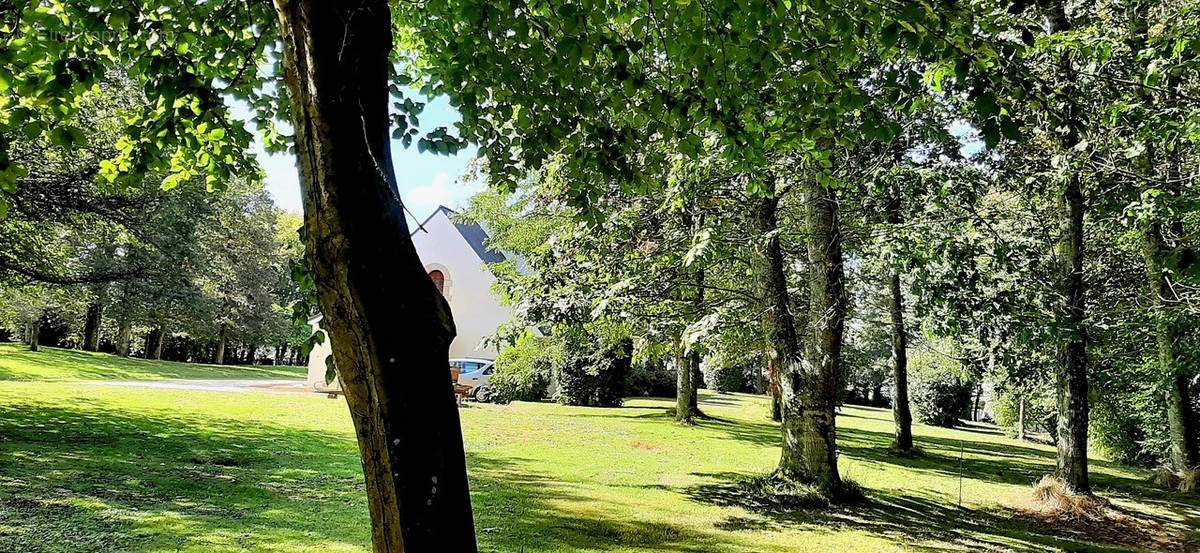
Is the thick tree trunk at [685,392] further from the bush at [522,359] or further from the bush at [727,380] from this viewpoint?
the bush at [727,380]

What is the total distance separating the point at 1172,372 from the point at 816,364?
20.6 ft

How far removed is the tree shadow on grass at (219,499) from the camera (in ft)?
17.6

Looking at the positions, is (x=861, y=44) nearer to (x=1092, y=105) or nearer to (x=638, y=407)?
(x=1092, y=105)

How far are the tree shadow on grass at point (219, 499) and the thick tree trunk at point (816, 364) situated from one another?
2699 mm

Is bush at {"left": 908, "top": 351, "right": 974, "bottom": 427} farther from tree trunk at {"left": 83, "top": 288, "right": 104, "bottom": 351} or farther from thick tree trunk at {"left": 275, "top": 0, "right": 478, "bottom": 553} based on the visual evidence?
tree trunk at {"left": 83, "top": 288, "right": 104, "bottom": 351}

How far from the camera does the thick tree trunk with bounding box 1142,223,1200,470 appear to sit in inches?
404

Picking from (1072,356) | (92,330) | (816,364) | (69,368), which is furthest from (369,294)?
(92,330)

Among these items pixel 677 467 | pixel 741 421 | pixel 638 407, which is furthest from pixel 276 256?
pixel 677 467

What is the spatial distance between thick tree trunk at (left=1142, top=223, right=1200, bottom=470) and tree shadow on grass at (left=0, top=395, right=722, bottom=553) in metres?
8.96

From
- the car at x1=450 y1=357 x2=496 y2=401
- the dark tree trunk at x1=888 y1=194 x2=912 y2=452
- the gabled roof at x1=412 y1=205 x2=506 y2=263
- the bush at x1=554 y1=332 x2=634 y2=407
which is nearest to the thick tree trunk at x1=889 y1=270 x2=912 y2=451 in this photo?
the dark tree trunk at x1=888 y1=194 x2=912 y2=452

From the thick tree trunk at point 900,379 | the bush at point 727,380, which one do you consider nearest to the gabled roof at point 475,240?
the thick tree trunk at point 900,379

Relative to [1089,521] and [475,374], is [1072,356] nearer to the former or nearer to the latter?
[1089,521]

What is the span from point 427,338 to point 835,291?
7871 mm

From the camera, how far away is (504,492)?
8445 millimetres
